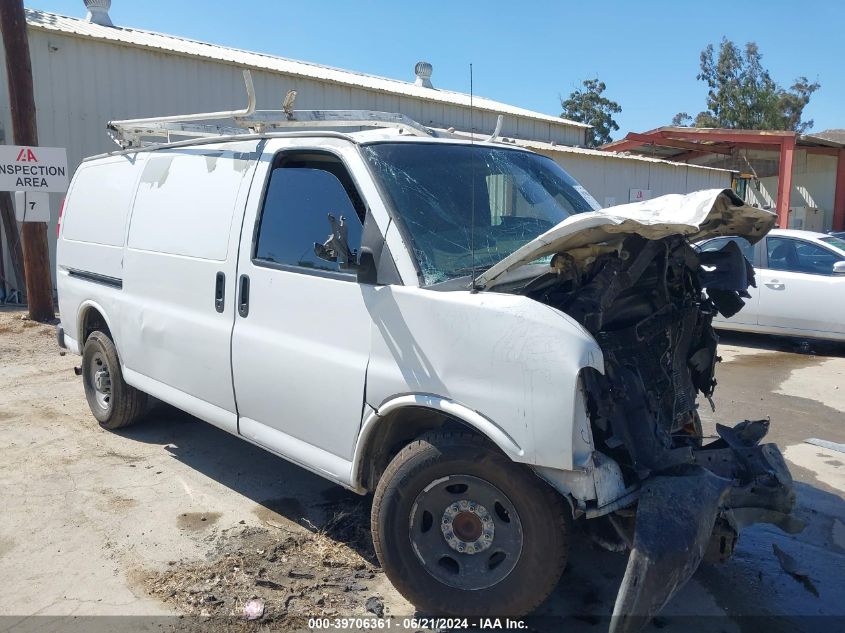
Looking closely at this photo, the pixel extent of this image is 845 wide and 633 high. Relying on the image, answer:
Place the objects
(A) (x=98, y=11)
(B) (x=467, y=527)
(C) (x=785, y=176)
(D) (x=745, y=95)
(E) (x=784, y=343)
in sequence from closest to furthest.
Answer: (B) (x=467, y=527) < (E) (x=784, y=343) < (A) (x=98, y=11) < (C) (x=785, y=176) < (D) (x=745, y=95)

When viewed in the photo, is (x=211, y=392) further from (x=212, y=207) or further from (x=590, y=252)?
(x=590, y=252)

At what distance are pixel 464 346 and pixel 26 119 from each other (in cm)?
993

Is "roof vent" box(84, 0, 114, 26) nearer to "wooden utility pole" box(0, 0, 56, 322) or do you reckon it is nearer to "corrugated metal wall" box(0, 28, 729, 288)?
"corrugated metal wall" box(0, 28, 729, 288)

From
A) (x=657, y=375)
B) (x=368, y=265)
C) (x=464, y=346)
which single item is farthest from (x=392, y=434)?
(x=657, y=375)

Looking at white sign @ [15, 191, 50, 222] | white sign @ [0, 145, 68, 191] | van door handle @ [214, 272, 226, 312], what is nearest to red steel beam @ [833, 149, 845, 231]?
white sign @ [0, 145, 68, 191]

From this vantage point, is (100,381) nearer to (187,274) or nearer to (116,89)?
(187,274)

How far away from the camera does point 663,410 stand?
3711 mm

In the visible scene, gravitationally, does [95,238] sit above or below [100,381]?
above

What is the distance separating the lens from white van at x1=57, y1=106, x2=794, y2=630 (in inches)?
112

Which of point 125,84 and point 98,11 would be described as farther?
point 98,11

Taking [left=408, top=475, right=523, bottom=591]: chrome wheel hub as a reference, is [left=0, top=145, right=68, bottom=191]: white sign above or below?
above

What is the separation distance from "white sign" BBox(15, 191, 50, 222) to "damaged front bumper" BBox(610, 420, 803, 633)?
10.1 meters

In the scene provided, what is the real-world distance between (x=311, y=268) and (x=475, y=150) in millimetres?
1255

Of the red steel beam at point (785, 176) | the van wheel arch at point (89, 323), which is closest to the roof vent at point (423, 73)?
the red steel beam at point (785, 176)
